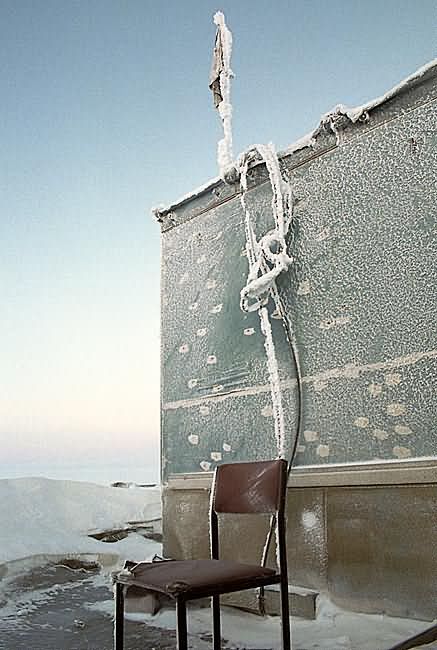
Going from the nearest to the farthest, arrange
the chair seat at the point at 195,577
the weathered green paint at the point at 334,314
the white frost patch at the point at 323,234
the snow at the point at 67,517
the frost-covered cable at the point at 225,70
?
the chair seat at the point at 195,577
the weathered green paint at the point at 334,314
the white frost patch at the point at 323,234
the frost-covered cable at the point at 225,70
the snow at the point at 67,517

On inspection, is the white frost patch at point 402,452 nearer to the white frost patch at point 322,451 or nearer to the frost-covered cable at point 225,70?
the white frost patch at point 322,451

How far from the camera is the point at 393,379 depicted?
306 centimetres

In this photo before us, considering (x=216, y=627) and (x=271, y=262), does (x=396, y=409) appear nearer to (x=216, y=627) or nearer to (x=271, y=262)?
(x=271, y=262)

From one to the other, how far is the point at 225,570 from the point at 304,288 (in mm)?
1755

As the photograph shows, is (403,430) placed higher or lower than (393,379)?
lower

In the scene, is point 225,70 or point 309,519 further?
point 225,70

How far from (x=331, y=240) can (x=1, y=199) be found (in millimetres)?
3333

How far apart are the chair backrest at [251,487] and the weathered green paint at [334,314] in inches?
30.0

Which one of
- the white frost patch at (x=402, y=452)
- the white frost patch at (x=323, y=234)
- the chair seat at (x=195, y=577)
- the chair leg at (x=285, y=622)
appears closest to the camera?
the chair seat at (x=195, y=577)

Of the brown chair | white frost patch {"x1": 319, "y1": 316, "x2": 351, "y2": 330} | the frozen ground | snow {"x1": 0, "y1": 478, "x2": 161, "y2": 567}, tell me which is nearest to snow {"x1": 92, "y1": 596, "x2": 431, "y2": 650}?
the frozen ground

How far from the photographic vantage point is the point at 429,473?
282 centimetres

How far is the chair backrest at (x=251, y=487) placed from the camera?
7.95ft

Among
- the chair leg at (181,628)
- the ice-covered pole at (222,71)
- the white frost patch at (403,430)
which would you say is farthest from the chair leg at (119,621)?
the ice-covered pole at (222,71)

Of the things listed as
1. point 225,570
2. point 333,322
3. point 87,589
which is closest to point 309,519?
point 333,322
